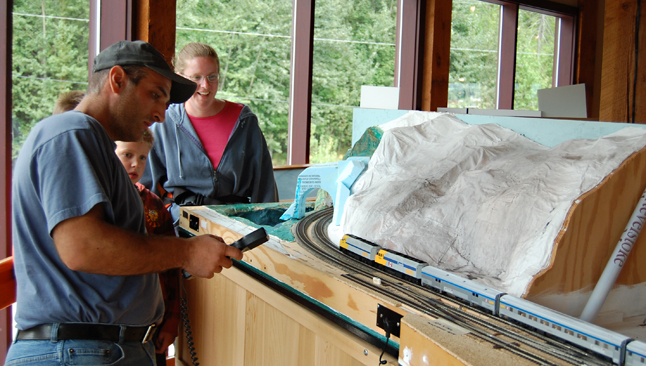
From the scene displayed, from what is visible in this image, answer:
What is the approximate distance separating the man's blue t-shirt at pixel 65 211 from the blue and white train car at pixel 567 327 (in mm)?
1209

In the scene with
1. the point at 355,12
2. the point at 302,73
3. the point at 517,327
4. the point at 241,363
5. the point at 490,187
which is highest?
the point at 355,12

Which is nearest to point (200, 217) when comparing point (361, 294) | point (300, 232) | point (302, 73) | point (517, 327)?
point (300, 232)

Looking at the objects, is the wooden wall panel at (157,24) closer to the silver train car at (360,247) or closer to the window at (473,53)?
the silver train car at (360,247)

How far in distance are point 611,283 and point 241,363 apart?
1.72 m

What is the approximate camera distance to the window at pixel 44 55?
388cm

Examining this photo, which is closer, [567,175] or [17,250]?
[17,250]

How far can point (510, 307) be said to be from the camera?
1473mm

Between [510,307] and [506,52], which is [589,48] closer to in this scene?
[506,52]

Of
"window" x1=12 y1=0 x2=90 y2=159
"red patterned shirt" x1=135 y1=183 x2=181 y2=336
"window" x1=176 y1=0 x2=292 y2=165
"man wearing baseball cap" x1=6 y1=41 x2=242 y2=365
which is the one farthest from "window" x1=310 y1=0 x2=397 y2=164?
"man wearing baseball cap" x1=6 y1=41 x2=242 y2=365

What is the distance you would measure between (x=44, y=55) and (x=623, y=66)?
412 cm

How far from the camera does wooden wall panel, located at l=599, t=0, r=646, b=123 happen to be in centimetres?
284

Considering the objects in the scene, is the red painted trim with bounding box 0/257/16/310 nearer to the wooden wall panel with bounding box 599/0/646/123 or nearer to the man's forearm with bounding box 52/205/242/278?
the man's forearm with bounding box 52/205/242/278

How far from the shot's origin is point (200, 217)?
9.11 ft

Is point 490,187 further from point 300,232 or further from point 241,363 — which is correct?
point 241,363
